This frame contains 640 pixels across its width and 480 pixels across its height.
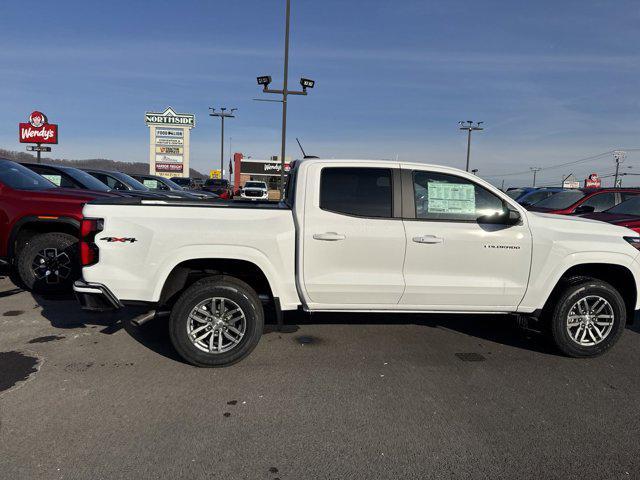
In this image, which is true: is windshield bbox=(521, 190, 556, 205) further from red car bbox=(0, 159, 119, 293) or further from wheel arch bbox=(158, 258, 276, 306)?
red car bbox=(0, 159, 119, 293)

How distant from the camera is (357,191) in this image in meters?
4.32

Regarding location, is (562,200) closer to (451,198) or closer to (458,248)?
(451,198)

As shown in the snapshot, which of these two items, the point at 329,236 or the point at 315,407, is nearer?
the point at 315,407

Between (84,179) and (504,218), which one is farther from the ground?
(84,179)

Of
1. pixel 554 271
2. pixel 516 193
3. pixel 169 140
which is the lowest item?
pixel 554 271

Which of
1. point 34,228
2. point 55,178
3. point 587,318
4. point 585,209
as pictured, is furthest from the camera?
point 585,209

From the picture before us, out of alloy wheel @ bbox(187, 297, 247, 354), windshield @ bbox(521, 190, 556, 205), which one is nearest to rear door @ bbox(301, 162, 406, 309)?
alloy wheel @ bbox(187, 297, 247, 354)

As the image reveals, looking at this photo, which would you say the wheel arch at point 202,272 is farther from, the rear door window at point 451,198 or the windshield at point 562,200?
the windshield at point 562,200

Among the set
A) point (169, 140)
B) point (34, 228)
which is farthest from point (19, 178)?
point (169, 140)

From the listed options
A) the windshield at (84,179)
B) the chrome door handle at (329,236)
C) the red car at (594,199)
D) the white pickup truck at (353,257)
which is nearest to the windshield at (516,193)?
the red car at (594,199)

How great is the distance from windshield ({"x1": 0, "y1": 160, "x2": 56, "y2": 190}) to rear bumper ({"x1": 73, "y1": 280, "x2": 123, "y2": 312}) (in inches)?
133

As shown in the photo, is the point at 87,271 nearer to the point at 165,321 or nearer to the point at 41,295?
the point at 165,321

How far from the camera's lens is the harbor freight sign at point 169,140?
39.3 metres

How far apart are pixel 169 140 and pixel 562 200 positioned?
35488 mm
